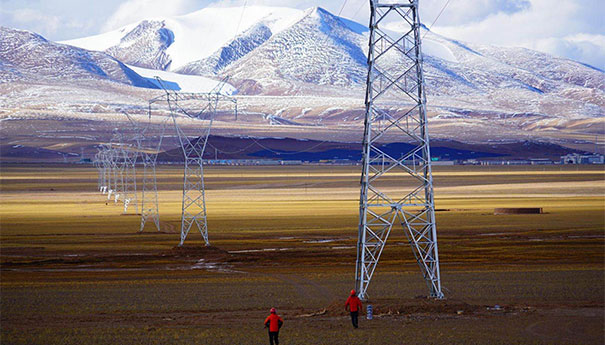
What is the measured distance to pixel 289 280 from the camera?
1486 inches

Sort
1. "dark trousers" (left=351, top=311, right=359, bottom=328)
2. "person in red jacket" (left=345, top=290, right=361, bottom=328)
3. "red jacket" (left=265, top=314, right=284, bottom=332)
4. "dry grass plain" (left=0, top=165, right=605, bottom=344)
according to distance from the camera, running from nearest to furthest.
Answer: "red jacket" (left=265, top=314, right=284, bottom=332)
"person in red jacket" (left=345, top=290, right=361, bottom=328)
"dark trousers" (left=351, top=311, right=359, bottom=328)
"dry grass plain" (left=0, top=165, right=605, bottom=344)

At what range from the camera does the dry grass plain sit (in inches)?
1055

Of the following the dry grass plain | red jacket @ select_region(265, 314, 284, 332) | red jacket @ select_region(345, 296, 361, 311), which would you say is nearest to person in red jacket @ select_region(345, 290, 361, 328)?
red jacket @ select_region(345, 296, 361, 311)

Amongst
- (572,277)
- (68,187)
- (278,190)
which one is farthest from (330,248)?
(68,187)

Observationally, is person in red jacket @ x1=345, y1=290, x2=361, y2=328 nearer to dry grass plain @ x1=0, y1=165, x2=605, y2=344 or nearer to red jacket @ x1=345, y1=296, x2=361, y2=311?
red jacket @ x1=345, y1=296, x2=361, y2=311

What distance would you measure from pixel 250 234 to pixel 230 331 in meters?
34.7

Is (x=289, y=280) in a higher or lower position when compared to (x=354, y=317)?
lower

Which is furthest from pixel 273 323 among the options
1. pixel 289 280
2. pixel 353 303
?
pixel 289 280

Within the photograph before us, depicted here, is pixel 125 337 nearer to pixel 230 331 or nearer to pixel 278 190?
pixel 230 331

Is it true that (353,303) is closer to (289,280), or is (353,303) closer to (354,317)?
(354,317)

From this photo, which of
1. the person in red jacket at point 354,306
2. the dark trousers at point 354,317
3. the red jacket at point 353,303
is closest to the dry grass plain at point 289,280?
the dark trousers at point 354,317

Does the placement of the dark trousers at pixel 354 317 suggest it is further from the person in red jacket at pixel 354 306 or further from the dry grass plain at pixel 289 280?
the dry grass plain at pixel 289 280

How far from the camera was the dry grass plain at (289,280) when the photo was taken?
1055 inches

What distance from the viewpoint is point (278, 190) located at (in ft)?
427
